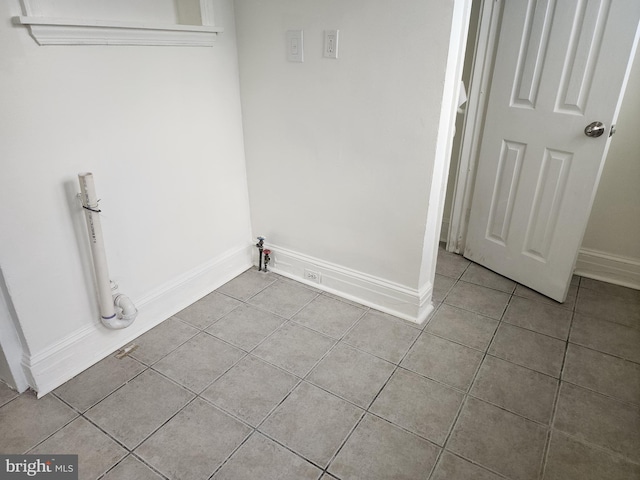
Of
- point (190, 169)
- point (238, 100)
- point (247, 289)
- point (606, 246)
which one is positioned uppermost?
point (238, 100)

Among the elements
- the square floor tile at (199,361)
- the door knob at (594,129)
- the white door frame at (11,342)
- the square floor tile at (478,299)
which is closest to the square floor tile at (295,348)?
the square floor tile at (199,361)

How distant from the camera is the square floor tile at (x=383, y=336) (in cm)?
190

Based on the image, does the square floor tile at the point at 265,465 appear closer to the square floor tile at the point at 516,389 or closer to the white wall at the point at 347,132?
the square floor tile at the point at 516,389

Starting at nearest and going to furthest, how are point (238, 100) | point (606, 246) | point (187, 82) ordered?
point (187, 82)
point (238, 100)
point (606, 246)

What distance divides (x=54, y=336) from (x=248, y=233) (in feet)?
3.77

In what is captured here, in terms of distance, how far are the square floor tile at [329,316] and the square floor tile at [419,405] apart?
1.26 ft

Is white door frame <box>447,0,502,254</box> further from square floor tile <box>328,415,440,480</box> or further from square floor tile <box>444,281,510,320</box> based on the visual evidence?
square floor tile <box>328,415,440,480</box>

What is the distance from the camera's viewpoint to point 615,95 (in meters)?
1.83

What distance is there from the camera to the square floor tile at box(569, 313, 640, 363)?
1.90 m

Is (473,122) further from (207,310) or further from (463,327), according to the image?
(207,310)

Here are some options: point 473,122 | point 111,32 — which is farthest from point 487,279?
point 111,32

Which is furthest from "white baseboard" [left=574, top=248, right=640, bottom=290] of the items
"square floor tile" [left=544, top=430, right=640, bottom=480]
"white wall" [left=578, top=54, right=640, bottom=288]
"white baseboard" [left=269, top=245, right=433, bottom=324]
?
"square floor tile" [left=544, top=430, right=640, bottom=480]

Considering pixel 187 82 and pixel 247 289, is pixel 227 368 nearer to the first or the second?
pixel 247 289

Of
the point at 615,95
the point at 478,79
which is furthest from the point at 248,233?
the point at 615,95
